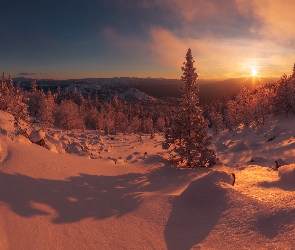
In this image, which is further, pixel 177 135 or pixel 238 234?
pixel 177 135

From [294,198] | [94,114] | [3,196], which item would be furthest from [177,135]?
[94,114]

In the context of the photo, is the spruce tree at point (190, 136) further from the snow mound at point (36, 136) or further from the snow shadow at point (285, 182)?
the snow mound at point (36, 136)

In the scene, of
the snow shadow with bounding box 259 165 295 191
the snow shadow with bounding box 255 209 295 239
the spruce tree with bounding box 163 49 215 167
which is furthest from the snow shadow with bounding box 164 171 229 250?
the spruce tree with bounding box 163 49 215 167

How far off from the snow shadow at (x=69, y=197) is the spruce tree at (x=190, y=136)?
598 centimetres

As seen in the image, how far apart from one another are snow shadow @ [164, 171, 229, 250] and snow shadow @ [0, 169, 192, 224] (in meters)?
1.62

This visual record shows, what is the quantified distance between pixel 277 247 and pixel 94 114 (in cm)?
9226

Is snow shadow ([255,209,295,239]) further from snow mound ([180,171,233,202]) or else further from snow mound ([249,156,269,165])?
snow mound ([249,156,269,165])

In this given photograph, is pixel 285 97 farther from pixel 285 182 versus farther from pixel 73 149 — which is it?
pixel 73 149

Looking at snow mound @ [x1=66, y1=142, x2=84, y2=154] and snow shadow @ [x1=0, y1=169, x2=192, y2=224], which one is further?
snow mound @ [x1=66, y1=142, x2=84, y2=154]

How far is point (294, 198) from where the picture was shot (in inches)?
269

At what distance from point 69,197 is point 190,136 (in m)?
10.0

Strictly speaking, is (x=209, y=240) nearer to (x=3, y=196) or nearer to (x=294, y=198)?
(x=294, y=198)

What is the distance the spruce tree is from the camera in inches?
635

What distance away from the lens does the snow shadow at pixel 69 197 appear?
24.0ft
